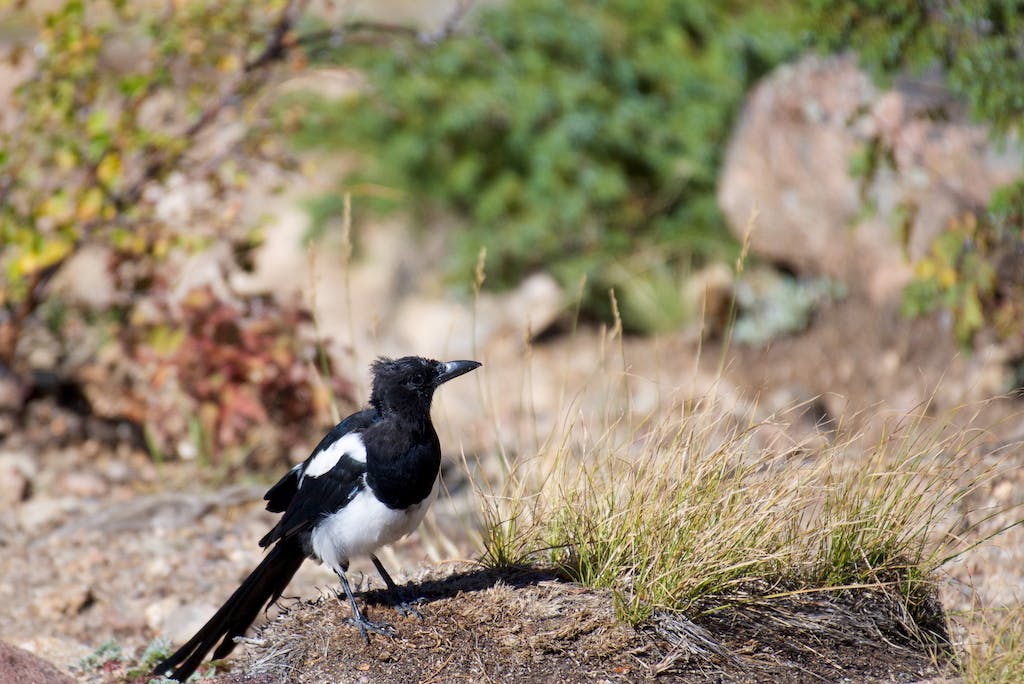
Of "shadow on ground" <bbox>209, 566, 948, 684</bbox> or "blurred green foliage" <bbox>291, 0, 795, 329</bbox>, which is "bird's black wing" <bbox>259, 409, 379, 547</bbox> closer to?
"shadow on ground" <bbox>209, 566, 948, 684</bbox>

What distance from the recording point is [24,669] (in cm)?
343

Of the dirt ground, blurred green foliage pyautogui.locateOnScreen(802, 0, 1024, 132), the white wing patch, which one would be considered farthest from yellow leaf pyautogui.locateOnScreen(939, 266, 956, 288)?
the white wing patch

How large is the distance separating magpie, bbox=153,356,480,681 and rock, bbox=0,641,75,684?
31cm

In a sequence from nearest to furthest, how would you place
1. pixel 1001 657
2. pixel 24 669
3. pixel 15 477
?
pixel 1001 657
pixel 24 669
pixel 15 477

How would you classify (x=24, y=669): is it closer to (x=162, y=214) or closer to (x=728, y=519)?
(x=728, y=519)

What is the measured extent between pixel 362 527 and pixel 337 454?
280 mm

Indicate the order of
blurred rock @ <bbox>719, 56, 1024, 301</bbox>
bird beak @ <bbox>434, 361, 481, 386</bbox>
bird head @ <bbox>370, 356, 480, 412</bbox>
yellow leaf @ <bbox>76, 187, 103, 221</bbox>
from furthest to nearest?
blurred rock @ <bbox>719, 56, 1024, 301</bbox>
yellow leaf @ <bbox>76, 187, 103, 221</bbox>
bird beak @ <bbox>434, 361, 481, 386</bbox>
bird head @ <bbox>370, 356, 480, 412</bbox>

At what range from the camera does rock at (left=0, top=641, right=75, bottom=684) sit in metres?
3.38

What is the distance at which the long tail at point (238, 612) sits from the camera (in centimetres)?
366

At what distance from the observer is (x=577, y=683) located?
3301mm

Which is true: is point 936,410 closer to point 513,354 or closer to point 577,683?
point 513,354

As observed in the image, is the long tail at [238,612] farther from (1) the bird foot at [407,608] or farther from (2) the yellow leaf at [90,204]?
(2) the yellow leaf at [90,204]

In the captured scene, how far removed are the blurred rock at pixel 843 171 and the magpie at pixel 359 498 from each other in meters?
3.70

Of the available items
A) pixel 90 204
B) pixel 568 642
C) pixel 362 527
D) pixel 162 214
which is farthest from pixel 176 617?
pixel 162 214
